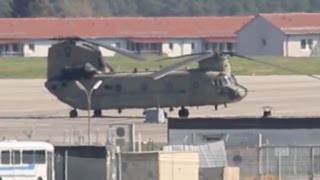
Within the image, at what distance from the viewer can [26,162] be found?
30.9m

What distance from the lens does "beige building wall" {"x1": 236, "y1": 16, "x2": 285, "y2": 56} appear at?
12300cm

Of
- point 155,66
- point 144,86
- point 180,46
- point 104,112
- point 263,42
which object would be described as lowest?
point 104,112

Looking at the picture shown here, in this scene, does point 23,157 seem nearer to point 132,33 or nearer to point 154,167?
point 154,167

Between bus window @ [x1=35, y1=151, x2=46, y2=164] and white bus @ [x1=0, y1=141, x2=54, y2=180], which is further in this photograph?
bus window @ [x1=35, y1=151, x2=46, y2=164]

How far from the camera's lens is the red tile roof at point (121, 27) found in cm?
12369

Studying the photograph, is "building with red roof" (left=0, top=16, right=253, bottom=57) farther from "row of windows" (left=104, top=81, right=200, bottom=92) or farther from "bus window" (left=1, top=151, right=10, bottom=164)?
"bus window" (left=1, top=151, right=10, bottom=164)

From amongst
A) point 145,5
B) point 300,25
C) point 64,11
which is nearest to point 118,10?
point 145,5

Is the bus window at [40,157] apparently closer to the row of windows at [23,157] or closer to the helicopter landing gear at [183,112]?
the row of windows at [23,157]

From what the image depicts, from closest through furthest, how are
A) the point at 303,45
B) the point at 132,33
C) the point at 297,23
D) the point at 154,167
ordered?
the point at 154,167 → the point at 297,23 → the point at 303,45 → the point at 132,33

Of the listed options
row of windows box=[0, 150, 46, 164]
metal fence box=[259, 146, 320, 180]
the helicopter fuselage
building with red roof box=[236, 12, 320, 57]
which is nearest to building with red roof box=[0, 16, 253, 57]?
building with red roof box=[236, 12, 320, 57]

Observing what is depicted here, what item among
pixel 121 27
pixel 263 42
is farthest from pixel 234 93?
pixel 121 27

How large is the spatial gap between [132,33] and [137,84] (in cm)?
6774

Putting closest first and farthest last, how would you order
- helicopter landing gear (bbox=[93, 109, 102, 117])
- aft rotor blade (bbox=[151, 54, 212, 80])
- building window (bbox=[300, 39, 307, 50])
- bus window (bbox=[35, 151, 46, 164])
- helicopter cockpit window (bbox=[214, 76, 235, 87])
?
bus window (bbox=[35, 151, 46, 164]) → aft rotor blade (bbox=[151, 54, 212, 80]) → helicopter cockpit window (bbox=[214, 76, 235, 87]) → helicopter landing gear (bbox=[93, 109, 102, 117]) → building window (bbox=[300, 39, 307, 50])

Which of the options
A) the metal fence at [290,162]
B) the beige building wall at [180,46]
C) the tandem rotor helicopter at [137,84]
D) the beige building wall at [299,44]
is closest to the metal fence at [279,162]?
the metal fence at [290,162]
